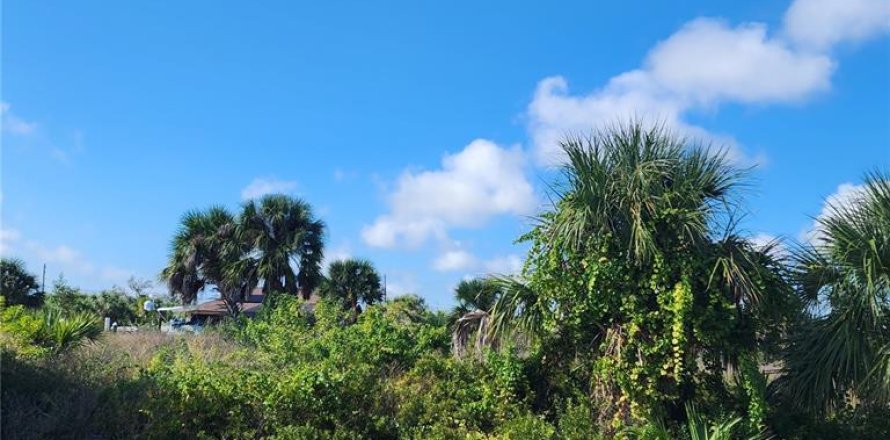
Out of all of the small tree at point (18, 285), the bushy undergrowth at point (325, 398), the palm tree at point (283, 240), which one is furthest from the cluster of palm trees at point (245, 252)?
the bushy undergrowth at point (325, 398)

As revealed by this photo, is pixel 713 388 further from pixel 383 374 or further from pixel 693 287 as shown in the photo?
pixel 383 374

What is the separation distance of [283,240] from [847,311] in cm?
2186

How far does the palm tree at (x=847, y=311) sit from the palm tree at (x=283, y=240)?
68.1ft

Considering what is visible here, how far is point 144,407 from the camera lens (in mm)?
7598

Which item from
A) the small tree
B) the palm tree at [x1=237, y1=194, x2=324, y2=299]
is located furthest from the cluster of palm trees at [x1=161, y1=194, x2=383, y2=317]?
the small tree

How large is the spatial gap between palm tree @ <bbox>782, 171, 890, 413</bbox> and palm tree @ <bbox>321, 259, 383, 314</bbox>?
2415 cm

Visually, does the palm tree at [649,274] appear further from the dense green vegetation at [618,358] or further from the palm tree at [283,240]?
the palm tree at [283,240]

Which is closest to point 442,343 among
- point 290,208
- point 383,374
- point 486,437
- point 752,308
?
point 383,374

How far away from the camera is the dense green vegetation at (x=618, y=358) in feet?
26.0

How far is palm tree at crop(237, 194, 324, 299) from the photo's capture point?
26938mm

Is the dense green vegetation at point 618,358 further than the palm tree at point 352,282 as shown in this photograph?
No

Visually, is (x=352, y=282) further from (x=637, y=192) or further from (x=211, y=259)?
(x=637, y=192)

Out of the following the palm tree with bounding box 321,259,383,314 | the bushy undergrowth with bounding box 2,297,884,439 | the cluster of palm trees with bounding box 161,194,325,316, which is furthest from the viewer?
the palm tree with bounding box 321,259,383,314

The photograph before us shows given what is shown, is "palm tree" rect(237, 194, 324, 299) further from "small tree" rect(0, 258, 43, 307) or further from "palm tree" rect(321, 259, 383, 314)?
"small tree" rect(0, 258, 43, 307)
